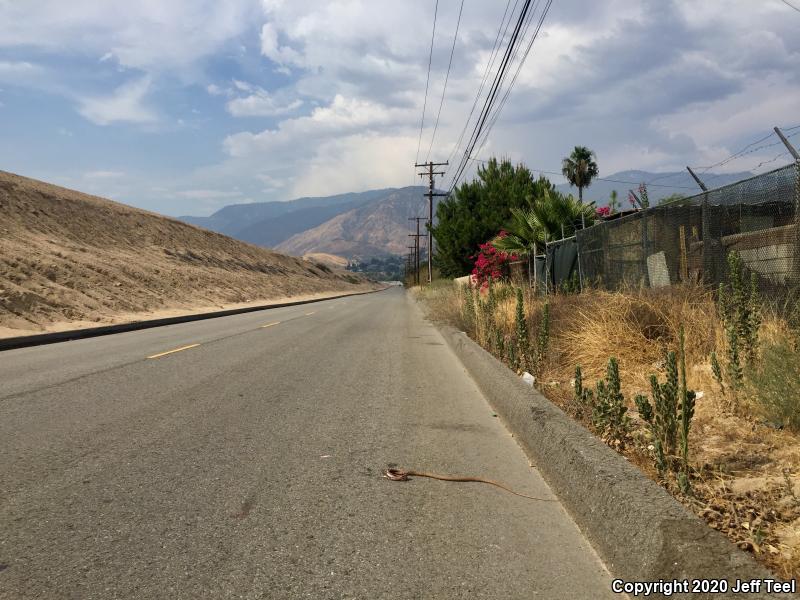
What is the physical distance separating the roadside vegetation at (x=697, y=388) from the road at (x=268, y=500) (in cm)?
70

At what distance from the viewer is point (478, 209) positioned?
115 feet

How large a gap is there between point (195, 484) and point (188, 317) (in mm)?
22864

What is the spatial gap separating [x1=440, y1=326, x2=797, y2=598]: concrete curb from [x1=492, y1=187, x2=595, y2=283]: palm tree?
14503 millimetres

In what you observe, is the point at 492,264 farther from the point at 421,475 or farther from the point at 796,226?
the point at 421,475

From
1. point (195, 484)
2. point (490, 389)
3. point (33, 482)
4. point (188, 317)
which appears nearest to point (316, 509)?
point (195, 484)

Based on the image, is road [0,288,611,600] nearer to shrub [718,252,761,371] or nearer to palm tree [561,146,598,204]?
shrub [718,252,761,371]

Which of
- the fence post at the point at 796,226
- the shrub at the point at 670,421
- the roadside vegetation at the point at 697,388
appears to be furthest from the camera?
the fence post at the point at 796,226

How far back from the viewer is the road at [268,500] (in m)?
2.91

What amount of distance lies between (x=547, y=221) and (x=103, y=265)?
92.3 ft

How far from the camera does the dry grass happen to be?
311cm

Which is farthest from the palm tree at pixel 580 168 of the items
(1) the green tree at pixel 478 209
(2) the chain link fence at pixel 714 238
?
(2) the chain link fence at pixel 714 238

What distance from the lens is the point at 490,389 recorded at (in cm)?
746

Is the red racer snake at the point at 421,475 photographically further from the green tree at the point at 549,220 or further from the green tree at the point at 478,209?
the green tree at the point at 478,209

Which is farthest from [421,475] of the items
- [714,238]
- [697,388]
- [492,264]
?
[492,264]
